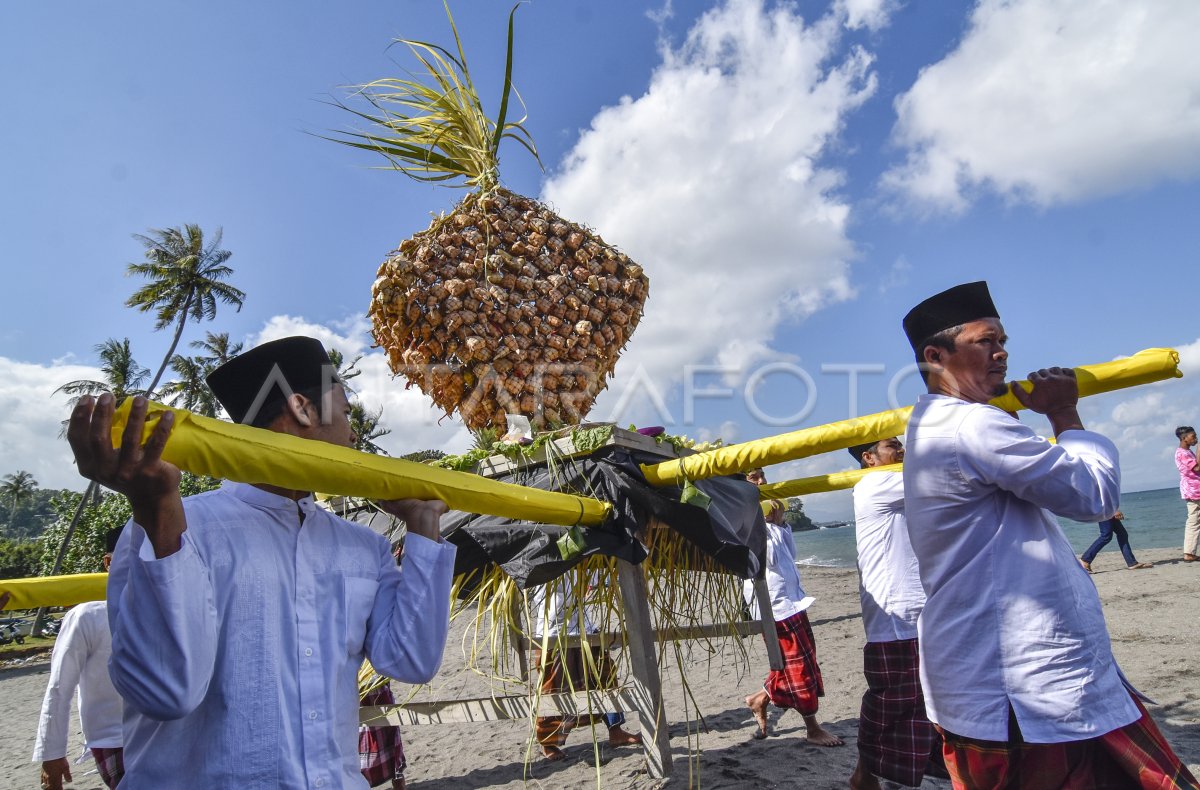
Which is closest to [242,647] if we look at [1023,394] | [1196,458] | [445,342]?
[1023,394]

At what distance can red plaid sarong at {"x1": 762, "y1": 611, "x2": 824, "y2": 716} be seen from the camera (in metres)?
4.74

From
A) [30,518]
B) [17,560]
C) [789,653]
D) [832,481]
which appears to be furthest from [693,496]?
[30,518]

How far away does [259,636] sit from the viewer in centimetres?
158

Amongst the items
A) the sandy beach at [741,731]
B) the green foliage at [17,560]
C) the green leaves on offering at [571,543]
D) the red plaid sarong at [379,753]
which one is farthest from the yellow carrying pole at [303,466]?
the green foliage at [17,560]

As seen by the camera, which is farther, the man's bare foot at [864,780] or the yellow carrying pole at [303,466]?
the man's bare foot at [864,780]

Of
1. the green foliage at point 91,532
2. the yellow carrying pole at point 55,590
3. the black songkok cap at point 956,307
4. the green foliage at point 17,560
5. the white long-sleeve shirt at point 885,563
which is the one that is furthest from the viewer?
the green foliage at point 17,560

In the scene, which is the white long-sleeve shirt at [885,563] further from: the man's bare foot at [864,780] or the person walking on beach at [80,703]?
the person walking on beach at [80,703]

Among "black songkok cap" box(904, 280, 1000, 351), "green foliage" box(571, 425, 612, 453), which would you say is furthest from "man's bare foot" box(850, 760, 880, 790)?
"black songkok cap" box(904, 280, 1000, 351)

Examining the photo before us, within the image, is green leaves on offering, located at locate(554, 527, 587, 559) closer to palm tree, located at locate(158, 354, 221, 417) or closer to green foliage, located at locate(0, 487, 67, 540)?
palm tree, located at locate(158, 354, 221, 417)

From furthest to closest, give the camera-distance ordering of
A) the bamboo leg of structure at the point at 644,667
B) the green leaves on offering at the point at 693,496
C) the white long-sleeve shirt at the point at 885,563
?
the white long-sleeve shirt at the point at 885,563 → the bamboo leg of structure at the point at 644,667 → the green leaves on offering at the point at 693,496

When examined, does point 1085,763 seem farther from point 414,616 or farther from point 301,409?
point 301,409

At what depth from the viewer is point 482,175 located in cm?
427

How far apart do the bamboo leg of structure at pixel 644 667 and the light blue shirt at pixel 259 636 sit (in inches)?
65.0

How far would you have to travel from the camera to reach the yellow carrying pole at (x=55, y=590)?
2.85 m
